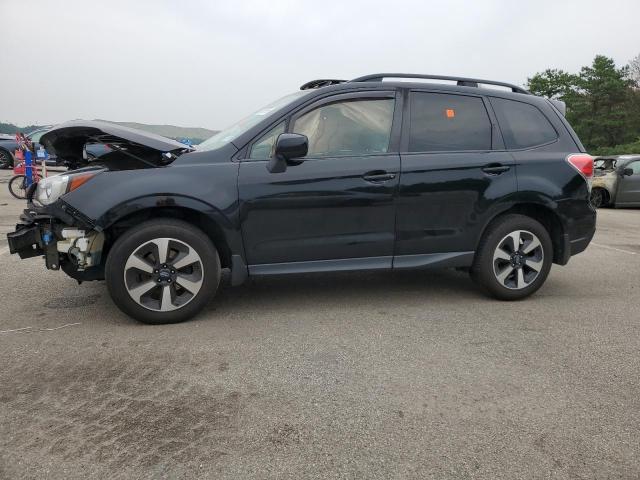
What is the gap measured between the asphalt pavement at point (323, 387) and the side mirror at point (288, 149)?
1192 millimetres

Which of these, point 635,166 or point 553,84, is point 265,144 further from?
point 553,84

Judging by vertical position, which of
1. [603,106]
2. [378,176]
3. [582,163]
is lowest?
[378,176]

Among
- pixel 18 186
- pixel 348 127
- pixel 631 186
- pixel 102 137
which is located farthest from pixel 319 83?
pixel 631 186

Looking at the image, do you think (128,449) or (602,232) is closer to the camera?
(128,449)

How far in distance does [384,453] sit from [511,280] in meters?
2.65

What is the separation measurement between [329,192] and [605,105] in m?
51.7

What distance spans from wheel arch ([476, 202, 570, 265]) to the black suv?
0.01 meters

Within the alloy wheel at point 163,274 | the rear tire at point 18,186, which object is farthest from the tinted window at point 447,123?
the rear tire at point 18,186

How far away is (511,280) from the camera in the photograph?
4391 millimetres

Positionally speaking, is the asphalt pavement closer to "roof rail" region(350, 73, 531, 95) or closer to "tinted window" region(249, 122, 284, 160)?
"tinted window" region(249, 122, 284, 160)

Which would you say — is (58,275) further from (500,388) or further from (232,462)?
(500,388)

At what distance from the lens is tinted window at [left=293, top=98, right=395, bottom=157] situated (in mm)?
3928

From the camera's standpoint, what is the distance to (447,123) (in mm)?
4238

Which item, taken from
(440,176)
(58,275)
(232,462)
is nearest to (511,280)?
(440,176)
